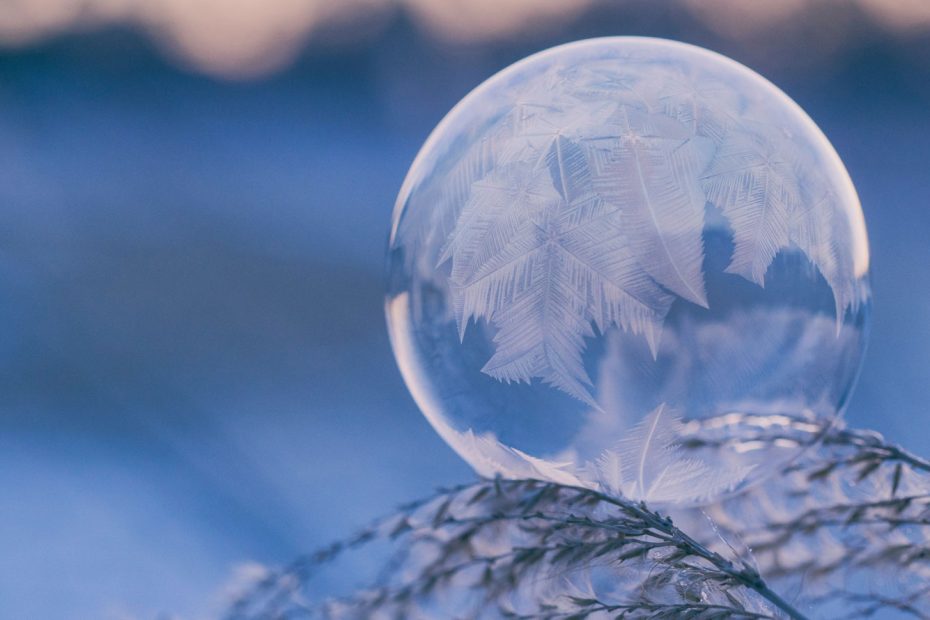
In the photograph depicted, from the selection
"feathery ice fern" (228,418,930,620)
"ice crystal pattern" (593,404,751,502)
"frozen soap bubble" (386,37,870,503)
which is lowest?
"feathery ice fern" (228,418,930,620)

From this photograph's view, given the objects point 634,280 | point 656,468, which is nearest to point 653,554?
point 656,468

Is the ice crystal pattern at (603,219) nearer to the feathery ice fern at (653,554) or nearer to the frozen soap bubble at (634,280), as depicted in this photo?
the frozen soap bubble at (634,280)

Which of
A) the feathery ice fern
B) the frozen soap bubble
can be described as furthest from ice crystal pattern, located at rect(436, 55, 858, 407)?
the feathery ice fern

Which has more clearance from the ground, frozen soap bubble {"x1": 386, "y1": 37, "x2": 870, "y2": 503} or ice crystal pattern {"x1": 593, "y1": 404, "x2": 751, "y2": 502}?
frozen soap bubble {"x1": 386, "y1": 37, "x2": 870, "y2": 503}

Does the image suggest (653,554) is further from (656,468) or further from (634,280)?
(634,280)

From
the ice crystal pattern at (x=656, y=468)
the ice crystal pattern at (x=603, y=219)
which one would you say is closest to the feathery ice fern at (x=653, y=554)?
the ice crystal pattern at (x=656, y=468)

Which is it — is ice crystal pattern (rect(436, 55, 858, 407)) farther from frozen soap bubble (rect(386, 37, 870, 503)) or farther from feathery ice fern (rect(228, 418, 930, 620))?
feathery ice fern (rect(228, 418, 930, 620))

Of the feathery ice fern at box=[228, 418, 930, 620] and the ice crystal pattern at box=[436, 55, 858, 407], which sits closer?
the feathery ice fern at box=[228, 418, 930, 620]
